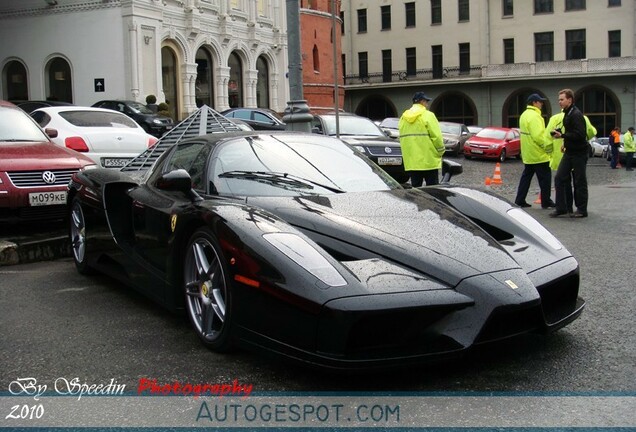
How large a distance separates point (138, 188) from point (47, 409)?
8.55 ft

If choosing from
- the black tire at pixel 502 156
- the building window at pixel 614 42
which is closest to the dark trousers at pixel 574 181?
the black tire at pixel 502 156

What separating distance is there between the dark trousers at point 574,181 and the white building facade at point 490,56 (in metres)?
47.8

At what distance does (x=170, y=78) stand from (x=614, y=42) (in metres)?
34.9

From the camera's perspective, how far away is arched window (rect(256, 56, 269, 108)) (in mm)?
43031

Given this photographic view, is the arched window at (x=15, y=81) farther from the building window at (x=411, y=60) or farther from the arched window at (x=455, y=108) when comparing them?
the building window at (x=411, y=60)

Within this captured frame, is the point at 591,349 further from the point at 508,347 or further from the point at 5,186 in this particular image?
the point at 5,186

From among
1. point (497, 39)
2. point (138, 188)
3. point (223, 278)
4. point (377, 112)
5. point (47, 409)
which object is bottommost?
point (47, 409)

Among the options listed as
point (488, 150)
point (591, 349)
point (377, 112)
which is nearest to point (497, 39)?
point (377, 112)

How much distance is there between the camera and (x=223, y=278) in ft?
14.4

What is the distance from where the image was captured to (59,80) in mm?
33500

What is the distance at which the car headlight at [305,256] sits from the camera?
3875 millimetres

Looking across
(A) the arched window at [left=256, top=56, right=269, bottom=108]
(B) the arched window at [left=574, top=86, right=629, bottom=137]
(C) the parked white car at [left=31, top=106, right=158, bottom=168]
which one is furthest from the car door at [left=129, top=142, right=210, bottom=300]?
(B) the arched window at [left=574, top=86, right=629, bottom=137]

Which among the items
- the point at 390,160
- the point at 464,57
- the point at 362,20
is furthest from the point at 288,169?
the point at 362,20

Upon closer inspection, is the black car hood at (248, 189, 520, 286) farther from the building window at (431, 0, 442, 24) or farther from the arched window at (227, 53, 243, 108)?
the building window at (431, 0, 442, 24)
